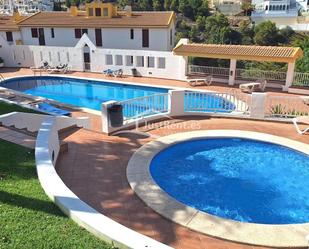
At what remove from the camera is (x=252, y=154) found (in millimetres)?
10570

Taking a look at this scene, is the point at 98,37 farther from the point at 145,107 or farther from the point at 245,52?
the point at 145,107

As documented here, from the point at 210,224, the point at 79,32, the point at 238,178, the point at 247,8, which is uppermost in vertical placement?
the point at 247,8

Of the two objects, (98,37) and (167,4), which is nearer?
(98,37)

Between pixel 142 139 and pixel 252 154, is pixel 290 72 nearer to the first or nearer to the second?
pixel 252 154

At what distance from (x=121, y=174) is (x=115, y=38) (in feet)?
78.0

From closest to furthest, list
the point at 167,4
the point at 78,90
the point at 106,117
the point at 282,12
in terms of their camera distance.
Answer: the point at 106,117
the point at 78,90
the point at 282,12
the point at 167,4

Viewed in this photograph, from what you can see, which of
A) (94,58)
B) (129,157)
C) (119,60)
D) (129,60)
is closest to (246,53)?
(129,60)

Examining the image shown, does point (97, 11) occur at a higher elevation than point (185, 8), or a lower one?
lower

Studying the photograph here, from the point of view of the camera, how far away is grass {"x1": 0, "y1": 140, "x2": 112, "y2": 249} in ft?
14.7

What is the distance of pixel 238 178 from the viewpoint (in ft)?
29.8

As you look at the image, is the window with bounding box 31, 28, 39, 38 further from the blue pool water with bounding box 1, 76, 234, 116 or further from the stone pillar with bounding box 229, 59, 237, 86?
the stone pillar with bounding box 229, 59, 237, 86

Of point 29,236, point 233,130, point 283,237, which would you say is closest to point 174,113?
point 233,130

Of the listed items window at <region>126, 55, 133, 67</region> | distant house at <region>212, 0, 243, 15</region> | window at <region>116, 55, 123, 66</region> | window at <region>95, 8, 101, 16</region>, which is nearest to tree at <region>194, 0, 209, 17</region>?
distant house at <region>212, 0, 243, 15</region>

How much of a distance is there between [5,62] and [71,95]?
1225 centimetres
